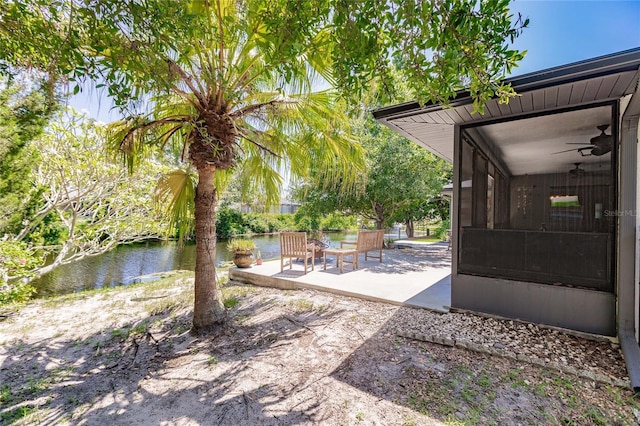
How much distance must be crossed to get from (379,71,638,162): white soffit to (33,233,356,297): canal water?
5.34m

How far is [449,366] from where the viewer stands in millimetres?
2721

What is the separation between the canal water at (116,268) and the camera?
855 centimetres

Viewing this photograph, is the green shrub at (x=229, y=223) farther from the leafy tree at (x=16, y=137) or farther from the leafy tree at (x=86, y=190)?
the leafy tree at (x=16, y=137)

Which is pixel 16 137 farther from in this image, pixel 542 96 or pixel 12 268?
→ pixel 542 96

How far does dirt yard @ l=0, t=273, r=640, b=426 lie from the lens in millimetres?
2164

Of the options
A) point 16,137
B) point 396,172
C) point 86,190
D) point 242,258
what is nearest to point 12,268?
point 86,190

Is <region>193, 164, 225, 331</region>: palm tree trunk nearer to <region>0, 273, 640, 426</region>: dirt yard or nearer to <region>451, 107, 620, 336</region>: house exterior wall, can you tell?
<region>0, 273, 640, 426</region>: dirt yard

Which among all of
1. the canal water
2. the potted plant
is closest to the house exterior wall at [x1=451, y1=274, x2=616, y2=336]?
the potted plant

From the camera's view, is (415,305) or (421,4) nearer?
(421,4)

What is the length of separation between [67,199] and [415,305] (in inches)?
312

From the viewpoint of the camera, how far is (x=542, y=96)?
3254mm

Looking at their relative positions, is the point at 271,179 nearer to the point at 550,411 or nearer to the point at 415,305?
the point at 415,305

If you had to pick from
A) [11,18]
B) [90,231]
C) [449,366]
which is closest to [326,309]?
[449,366]

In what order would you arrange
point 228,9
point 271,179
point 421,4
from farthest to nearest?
1. point 271,179
2. point 228,9
3. point 421,4
